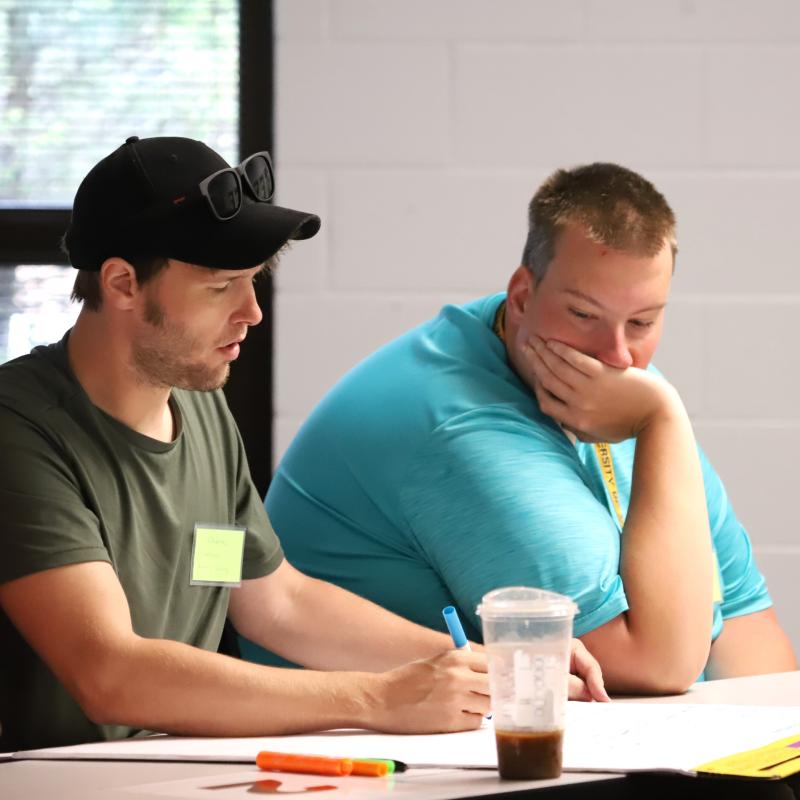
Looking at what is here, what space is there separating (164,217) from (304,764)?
70 centimetres

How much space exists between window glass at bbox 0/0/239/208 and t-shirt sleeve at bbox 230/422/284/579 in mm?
1112

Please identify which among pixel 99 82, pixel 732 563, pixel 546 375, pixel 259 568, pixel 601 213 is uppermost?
pixel 99 82

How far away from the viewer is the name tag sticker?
5.71 feet

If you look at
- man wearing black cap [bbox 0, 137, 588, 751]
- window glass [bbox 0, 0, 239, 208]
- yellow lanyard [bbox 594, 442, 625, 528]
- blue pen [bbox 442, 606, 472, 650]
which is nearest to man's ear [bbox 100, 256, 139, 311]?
man wearing black cap [bbox 0, 137, 588, 751]

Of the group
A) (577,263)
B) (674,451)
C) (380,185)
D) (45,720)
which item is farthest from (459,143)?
(45,720)

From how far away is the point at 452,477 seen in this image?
187 cm

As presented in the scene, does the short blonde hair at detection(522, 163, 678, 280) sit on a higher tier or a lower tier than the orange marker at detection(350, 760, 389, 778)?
higher

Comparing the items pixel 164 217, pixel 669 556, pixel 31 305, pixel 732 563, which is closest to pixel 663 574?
pixel 669 556

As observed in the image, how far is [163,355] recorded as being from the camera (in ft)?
5.40

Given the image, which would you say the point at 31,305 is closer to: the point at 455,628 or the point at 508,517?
the point at 508,517

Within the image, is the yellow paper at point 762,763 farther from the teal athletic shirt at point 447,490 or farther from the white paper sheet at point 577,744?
the teal athletic shirt at point 447,490

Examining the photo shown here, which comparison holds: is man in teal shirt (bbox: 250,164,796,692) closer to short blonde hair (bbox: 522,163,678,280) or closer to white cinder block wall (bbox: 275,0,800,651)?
short blonde hair (bbox: 522,163,678,280)

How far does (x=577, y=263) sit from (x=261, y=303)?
3.15 ft

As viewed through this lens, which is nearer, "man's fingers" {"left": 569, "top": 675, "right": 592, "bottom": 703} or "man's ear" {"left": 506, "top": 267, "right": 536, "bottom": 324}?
"man's fingers" {"left": 569, "top": 675, "right": 592, "bottom": 703}
